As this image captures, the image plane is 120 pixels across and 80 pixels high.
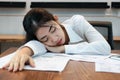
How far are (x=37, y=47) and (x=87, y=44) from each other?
1.07 feet

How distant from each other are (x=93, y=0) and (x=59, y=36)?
1953 mm

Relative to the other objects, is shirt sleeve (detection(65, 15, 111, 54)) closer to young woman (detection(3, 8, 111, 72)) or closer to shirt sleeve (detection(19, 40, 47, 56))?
young woman (detection(3, 8, 111, 72))

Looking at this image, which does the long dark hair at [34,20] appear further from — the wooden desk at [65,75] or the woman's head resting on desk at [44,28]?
the wooden desk at [65,75]

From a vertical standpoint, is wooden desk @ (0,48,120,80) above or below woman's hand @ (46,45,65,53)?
above

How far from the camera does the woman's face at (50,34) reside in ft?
4.48

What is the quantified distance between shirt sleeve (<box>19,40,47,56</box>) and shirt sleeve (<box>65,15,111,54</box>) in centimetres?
15

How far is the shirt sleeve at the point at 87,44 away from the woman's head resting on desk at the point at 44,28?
9cm

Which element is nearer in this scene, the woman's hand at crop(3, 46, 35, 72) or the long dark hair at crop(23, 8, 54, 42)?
the woman's hand at crop(3, 46, 35, 72)

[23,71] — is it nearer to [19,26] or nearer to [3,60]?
[3,60]

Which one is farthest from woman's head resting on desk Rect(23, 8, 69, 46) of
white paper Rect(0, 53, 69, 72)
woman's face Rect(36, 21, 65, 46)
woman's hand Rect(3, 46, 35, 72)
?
woman's hand Rect(3, 46, 35, 72)

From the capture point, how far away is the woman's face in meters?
1.36

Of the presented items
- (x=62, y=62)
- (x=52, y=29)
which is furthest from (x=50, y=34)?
(x=62, y=62)

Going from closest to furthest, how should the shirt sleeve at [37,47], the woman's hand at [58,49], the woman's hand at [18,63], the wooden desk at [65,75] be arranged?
the wooden desk at [65,75], the woman's hand at [18,63], the shirt sleeve at [37,47], the woman's hand at [58,49]

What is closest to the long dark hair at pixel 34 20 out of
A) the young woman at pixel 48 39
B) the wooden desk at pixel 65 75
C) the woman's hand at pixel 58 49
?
the young woman at pixel 48 39
